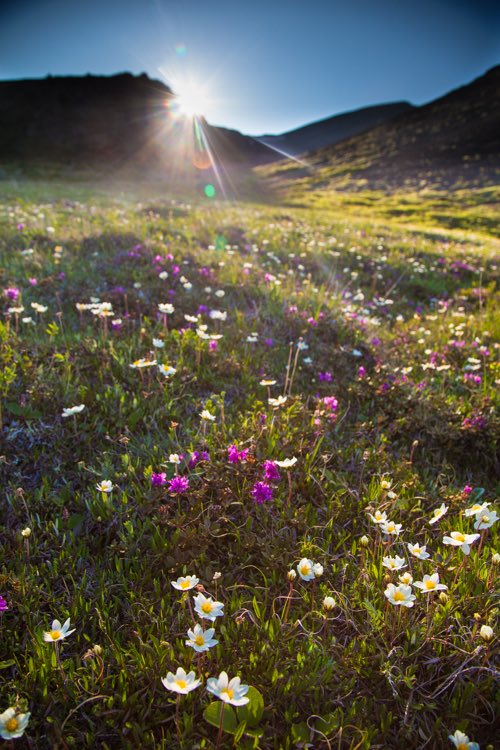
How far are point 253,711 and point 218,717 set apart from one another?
6.2 inches

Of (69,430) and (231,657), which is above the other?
(69,430)

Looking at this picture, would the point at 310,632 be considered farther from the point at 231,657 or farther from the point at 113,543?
the point at 113,543

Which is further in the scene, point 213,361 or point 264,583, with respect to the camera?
point 213,361

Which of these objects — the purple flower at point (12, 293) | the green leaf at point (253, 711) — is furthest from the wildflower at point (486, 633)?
the purple flower at point (12, 293)

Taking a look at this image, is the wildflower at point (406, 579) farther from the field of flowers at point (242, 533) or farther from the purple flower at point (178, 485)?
the purple flower at point (178, 485)

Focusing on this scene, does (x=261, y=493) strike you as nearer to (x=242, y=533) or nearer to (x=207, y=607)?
(x=242, y=533)

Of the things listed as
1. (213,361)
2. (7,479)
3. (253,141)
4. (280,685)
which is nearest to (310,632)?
(280,685)

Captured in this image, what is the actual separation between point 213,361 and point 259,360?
520mm

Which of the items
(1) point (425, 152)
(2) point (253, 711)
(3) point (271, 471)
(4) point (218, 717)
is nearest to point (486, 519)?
(3) point (271, 471)

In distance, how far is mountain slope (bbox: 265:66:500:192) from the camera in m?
62.6

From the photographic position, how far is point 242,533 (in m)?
2.73

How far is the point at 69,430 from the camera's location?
3463 mm

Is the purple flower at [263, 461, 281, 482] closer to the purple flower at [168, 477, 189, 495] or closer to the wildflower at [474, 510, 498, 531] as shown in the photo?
the purple flower at [168, 477, 189, 495]

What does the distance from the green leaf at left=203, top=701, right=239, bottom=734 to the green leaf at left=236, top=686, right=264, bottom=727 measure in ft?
0.11
